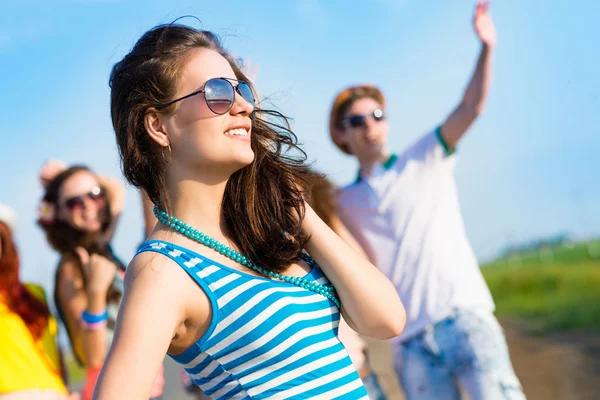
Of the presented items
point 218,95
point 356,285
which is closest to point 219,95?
point 218,95

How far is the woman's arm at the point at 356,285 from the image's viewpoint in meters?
1.83

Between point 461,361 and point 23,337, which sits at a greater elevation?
point 23,337

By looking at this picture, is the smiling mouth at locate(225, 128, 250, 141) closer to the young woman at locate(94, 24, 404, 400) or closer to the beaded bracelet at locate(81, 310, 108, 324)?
the young woman at locate(94, 24, 404, 400)

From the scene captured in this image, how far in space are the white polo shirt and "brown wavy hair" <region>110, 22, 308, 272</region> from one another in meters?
1.94

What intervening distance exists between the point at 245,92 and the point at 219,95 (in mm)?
105

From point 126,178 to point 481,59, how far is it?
266cm

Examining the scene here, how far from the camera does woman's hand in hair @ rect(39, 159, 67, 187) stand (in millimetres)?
4719

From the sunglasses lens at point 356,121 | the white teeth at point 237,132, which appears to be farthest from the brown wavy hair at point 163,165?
the sunglasses lens at point 356,121

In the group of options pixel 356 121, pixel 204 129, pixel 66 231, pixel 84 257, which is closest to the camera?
pixel 204 129

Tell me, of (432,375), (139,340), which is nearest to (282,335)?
(139,340)

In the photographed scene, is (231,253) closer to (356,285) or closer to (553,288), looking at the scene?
(356,285)

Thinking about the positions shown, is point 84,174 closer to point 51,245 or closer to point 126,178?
point 51,245

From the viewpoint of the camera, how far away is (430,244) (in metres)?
3.81

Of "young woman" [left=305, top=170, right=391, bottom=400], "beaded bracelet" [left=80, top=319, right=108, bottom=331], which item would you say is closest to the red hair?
"beaded bracelet" [left=80, top=319, right=108, bottom=331]
